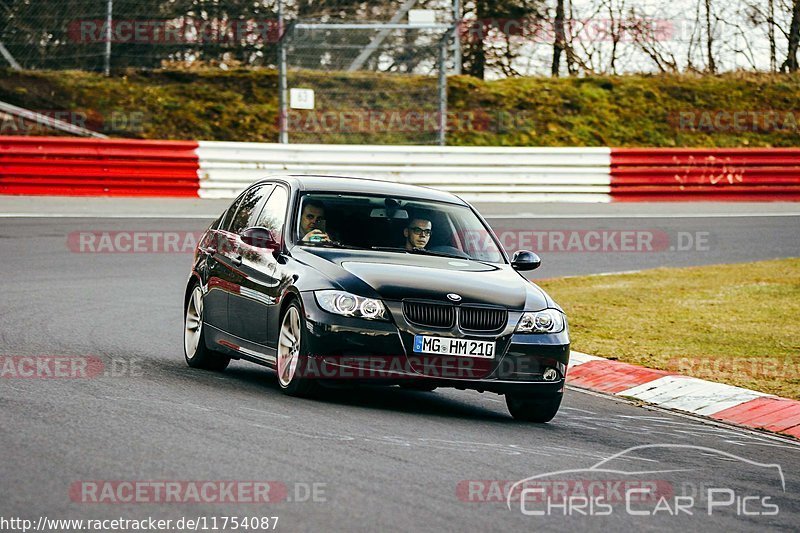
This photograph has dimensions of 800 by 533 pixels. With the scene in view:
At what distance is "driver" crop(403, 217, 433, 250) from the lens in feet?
32.4

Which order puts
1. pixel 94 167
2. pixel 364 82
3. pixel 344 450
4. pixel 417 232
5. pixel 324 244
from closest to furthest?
pixel 344 450, pixel 324 244, pixel 417 232, pixel 94 167, pixel 364 82

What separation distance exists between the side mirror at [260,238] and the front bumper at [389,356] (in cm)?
92

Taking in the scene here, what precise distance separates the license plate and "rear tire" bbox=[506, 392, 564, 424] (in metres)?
0.48

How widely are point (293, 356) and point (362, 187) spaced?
5.87ft

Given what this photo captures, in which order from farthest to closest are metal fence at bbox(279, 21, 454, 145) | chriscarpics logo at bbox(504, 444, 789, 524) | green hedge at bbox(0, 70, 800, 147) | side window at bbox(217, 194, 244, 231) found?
green hedge at bbox(0, 70, 800, 147) < metal fence at bbox(279, 21, 454, 145) < side window at bbox(217, 194, 244, 231) < chriscarpics logo at bbox(504, 444, 789, 524)

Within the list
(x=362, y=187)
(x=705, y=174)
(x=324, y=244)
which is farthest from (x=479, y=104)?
(x=324, y=244)

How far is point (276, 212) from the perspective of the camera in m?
10.2

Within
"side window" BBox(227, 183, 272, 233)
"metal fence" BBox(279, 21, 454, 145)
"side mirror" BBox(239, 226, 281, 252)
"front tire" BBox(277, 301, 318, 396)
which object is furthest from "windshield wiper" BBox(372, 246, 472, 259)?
"metal fence" BBox(279, 21, 454, 145)

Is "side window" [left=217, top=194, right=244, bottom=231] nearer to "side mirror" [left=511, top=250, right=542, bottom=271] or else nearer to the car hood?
the car hood

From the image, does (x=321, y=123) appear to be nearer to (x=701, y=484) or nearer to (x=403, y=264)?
(x=403, y=264)

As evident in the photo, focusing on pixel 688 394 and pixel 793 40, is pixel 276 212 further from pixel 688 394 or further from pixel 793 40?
pixel 793 40

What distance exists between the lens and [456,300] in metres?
8.74

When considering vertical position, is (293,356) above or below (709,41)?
below

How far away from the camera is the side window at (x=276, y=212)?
392 inches
